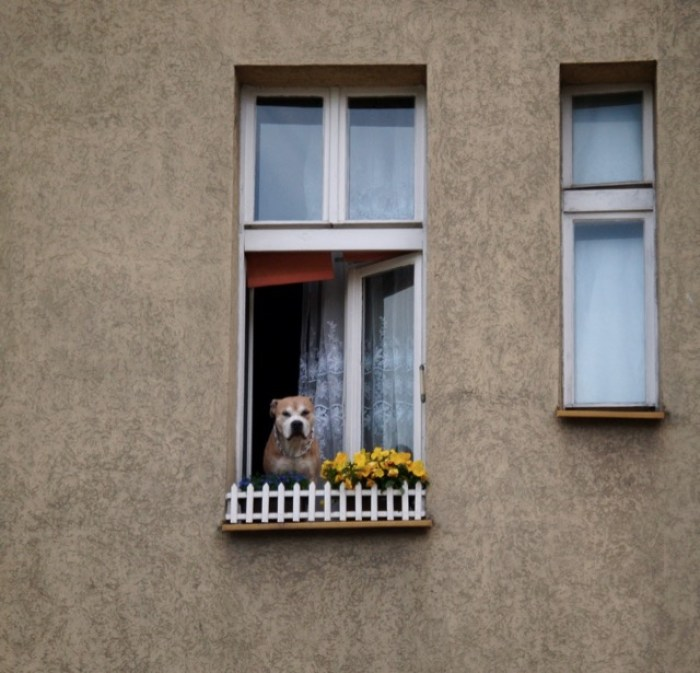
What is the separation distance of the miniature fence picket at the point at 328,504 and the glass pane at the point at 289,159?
1.82 m

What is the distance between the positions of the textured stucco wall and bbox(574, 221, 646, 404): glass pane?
36 centimetres

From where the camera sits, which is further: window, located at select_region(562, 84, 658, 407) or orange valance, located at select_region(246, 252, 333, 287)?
orange valance, located at select_region(246, 252, 333, 287)

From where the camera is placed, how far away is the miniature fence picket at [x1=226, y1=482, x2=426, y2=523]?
7.96m

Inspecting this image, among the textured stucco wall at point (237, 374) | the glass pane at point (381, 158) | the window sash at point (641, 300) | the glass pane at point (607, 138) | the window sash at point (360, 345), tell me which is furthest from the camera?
the glass pane at point (381, 158)

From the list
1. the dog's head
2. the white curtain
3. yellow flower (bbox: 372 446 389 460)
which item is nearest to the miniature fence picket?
yellow flower (bbox: 372 446 389 460)

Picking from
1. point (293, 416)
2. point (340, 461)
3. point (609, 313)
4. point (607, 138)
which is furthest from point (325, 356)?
point (607, 138)

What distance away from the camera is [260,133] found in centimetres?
880

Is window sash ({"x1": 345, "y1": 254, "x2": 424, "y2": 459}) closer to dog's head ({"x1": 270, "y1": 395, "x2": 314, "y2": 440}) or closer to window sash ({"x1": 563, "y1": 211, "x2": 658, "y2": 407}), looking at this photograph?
dog's head ({"x1": 270, "y1": 395, "x2": 314, "y2": 440})

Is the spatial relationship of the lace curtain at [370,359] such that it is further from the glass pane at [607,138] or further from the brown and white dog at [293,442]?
the glass pane at [607,138]

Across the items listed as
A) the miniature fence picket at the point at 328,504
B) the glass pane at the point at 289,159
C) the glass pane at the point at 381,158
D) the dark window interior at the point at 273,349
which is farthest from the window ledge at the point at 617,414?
the glass pane at the point at 289,159

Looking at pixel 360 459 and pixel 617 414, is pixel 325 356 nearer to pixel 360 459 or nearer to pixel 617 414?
pixel 360 459

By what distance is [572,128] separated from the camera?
8656 mm

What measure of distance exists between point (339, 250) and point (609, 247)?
1711mm

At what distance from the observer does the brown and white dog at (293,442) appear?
8320mm
